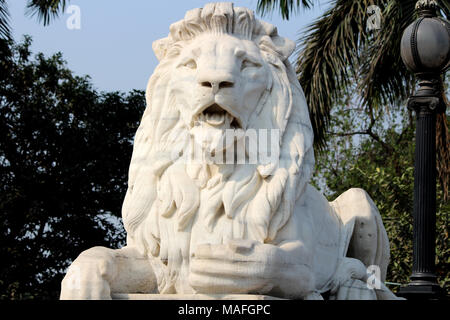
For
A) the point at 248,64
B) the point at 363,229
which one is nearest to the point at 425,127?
the point at 363,229

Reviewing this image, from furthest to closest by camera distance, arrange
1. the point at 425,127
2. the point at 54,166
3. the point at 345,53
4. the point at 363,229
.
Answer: the point at 54,166 → the point at 345,53 → the point at 425,127 → the point at 363,229

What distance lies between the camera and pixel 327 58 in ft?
40.8

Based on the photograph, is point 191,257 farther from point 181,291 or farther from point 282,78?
point 282,78

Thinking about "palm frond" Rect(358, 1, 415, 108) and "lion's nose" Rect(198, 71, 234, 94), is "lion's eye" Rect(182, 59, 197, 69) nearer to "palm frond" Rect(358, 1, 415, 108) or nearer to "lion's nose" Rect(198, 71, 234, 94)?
"lion's nose" Rect(198, 71, 234, 94)

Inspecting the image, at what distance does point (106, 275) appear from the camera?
4.57m

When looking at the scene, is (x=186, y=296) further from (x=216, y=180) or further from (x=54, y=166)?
(x=54, y=166)

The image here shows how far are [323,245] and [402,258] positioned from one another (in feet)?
26.6

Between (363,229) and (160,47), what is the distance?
1800mm

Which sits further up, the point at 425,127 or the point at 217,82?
the point at 425,127

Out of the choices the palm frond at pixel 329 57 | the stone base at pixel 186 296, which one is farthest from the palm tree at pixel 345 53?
the stone base at pixel 186 296

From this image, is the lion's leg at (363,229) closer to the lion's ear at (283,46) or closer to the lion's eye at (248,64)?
the lion's ear at (283,46)

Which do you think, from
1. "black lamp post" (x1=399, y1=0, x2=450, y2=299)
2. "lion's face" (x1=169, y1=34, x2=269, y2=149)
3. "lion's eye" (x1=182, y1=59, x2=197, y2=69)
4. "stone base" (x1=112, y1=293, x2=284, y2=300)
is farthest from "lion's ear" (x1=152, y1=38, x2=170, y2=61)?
"black lamp post" (x1=399, y1=0, x2=450, y2=299)

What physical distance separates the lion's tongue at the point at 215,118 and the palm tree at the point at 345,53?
25.2ft

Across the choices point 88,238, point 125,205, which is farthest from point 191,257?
point 88,238
